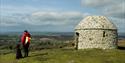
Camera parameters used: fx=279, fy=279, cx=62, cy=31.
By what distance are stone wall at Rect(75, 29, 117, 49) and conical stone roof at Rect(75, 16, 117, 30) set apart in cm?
70

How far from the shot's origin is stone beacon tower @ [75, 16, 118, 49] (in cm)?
4138

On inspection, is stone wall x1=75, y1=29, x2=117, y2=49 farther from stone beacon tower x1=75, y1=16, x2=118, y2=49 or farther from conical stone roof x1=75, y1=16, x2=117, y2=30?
conical stone roof x1=75, y1=16, x2=117, y2=30

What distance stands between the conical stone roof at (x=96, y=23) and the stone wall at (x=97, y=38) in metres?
0.70

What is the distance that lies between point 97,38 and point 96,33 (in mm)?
755

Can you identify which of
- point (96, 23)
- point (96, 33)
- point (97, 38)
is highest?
point (96, 23)

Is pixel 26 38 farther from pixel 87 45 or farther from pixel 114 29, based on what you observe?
pixel 114 29

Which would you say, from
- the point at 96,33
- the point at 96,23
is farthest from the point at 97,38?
the point at 96,23

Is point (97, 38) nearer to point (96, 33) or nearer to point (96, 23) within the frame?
point (96, 33)

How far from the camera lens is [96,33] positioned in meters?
41.3

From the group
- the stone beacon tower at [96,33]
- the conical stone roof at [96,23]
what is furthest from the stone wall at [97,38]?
the conical stone roof at [96,23]

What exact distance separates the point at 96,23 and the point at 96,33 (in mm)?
1850

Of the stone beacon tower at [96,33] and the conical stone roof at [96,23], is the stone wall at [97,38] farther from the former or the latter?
the conical stone roof at [96,23]

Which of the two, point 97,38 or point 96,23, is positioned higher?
point 96,23

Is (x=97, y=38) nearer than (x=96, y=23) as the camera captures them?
Yes
